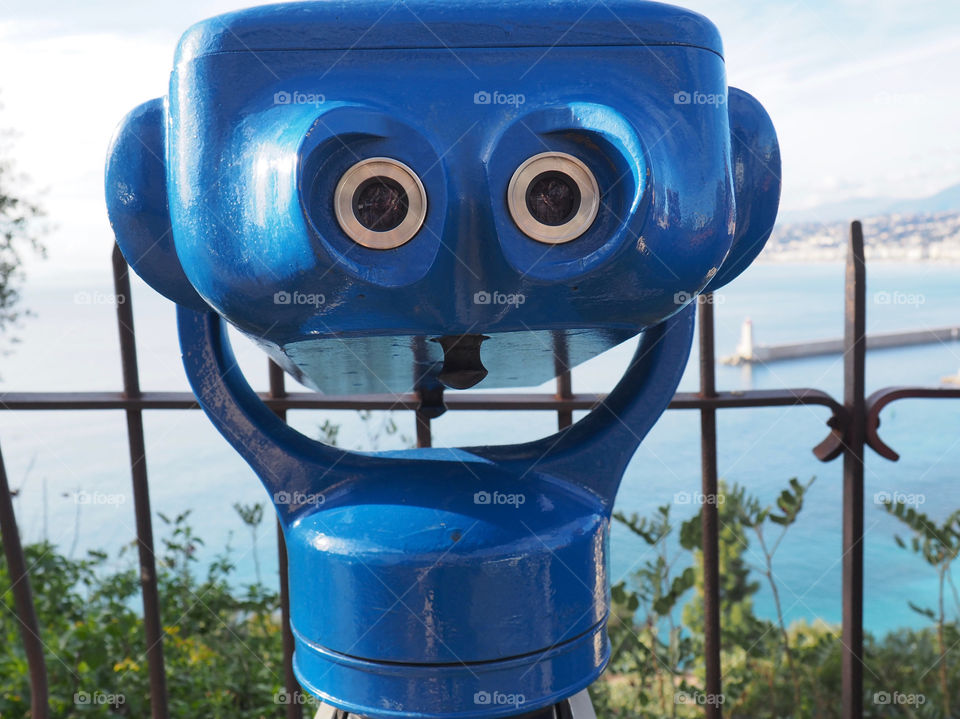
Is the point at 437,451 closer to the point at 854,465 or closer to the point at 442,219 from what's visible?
the point at 442,219

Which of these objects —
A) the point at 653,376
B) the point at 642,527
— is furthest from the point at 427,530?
the point at 642,527

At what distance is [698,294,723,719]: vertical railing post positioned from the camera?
1612 mm

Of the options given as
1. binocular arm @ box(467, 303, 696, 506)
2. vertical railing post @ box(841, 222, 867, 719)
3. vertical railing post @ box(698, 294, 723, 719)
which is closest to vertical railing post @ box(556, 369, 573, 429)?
vertical railing post @ box(698, 294, 723, 719)

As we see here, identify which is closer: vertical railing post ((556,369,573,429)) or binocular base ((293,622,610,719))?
binocular base ((293,622,610,719))

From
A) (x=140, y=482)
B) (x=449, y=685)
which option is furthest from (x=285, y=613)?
(x=449, y=685)

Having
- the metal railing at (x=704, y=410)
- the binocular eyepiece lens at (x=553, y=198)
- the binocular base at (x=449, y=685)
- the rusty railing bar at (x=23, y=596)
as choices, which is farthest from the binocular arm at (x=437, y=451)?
the rusty railing bar at (x=23, y=596)

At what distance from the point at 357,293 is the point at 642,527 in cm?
165

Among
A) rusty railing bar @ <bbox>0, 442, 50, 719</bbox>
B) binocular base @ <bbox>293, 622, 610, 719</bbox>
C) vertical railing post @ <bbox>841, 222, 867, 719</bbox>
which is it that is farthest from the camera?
vertical railing post @ <bbox>841, 222, 867, 719</bbox>

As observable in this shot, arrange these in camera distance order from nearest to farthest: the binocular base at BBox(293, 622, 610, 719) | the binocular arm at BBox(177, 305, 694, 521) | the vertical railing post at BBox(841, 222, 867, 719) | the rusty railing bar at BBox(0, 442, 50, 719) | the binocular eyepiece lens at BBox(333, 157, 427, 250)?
the binocular eyepiece lens at BBox(333, 157, 427, 250) → the binocular base at BBox(293, 622, 610, 719) → the binocular arm at BBox(177, 305, 694, 521) → the rusty railing bar at BBox(0, 442, 50, 719) → the vertical railing post at BBox(841, 222, 867, 719)

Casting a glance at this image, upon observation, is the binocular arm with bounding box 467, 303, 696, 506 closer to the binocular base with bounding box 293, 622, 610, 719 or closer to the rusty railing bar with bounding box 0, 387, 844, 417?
the binocular base with bounding box 293, 622, 610, 719

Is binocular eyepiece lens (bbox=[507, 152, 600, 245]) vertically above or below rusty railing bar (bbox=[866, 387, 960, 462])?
above

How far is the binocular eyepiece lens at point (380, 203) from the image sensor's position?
60 centimetres

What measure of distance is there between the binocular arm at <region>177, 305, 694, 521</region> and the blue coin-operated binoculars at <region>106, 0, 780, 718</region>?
0.24 feet

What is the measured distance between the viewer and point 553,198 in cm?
62
